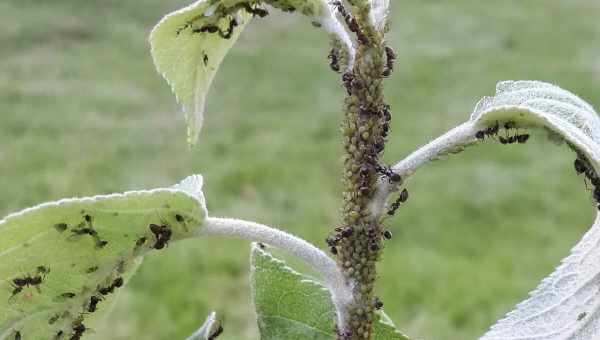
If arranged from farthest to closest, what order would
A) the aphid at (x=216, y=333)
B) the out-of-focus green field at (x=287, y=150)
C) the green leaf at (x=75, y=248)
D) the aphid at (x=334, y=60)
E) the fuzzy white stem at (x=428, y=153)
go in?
the out-of-focus green field at (x=287, y=150) → the aphid at (x=216, y=333) → the aphid at (x=334, y=60) → the fuzzy white stem at (x=428, y=153) → the green leaf at (x=75, y=248)

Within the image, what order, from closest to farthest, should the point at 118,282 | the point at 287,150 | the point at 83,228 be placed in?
Result: the point at 83,228
the point at 118,282
the point at 287,150

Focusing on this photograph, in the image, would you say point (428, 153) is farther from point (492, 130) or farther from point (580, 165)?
point (580, 165)

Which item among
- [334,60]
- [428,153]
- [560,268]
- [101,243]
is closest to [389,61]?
[334,60]

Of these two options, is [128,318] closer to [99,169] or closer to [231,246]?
[231,246]

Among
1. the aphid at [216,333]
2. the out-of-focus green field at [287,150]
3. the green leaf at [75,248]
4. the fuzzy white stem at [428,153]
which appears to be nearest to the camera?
the green leaf at [75,248]

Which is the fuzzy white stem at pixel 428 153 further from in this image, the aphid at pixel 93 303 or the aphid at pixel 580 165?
the aphid at pixel 93 303

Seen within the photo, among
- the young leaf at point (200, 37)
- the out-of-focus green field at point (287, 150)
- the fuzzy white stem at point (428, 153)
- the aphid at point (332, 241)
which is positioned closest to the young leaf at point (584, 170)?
the fuzzy white stem at point (428, 153)

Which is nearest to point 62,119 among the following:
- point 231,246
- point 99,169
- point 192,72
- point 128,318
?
point 99,169

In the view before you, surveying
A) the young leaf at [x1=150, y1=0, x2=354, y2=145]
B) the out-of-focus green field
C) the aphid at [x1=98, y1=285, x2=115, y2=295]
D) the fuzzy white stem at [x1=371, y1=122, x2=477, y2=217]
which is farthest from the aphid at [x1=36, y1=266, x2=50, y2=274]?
the out-of-focus green field
